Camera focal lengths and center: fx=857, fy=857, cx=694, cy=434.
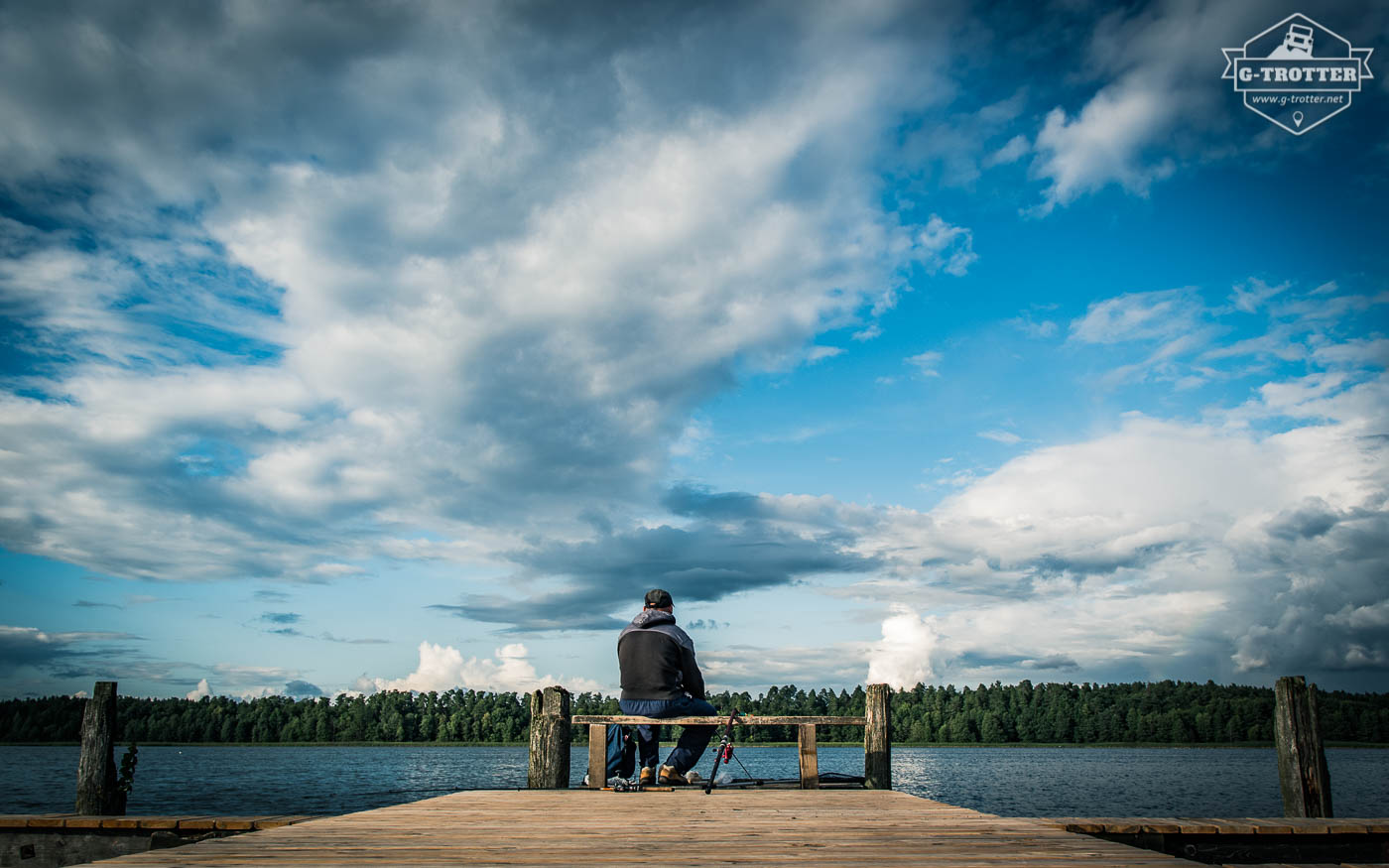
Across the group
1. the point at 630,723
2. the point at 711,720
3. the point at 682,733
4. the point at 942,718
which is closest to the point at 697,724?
the point at 711,720

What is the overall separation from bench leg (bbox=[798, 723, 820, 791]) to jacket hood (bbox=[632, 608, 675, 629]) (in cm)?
205

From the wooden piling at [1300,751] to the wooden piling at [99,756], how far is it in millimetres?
18799

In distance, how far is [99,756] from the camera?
14758 millimetres

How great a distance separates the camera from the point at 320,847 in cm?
501

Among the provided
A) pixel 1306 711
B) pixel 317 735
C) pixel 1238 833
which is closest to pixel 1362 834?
pixel 1238 833

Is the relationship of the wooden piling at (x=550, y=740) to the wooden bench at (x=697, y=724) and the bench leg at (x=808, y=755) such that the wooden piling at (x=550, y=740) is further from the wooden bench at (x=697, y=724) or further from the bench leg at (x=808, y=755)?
the bench leg at (x=808, y=755)

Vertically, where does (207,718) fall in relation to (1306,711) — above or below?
below

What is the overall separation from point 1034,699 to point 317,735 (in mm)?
136607

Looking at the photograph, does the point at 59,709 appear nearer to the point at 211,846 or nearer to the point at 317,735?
the point at 317,735

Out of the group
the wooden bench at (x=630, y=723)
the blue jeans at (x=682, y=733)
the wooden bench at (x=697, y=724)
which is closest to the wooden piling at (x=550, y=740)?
the wooden bench at (x=630, y=723)

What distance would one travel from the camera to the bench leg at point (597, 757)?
33.1 ft

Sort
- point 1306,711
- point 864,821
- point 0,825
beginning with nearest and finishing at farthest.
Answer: point 864,821 → point 0,825 → point 1306,711

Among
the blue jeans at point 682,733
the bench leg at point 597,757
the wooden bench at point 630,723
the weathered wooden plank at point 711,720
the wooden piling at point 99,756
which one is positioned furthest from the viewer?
the wooden piling at point 99,756

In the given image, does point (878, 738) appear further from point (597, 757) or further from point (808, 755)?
point (597, 757)
